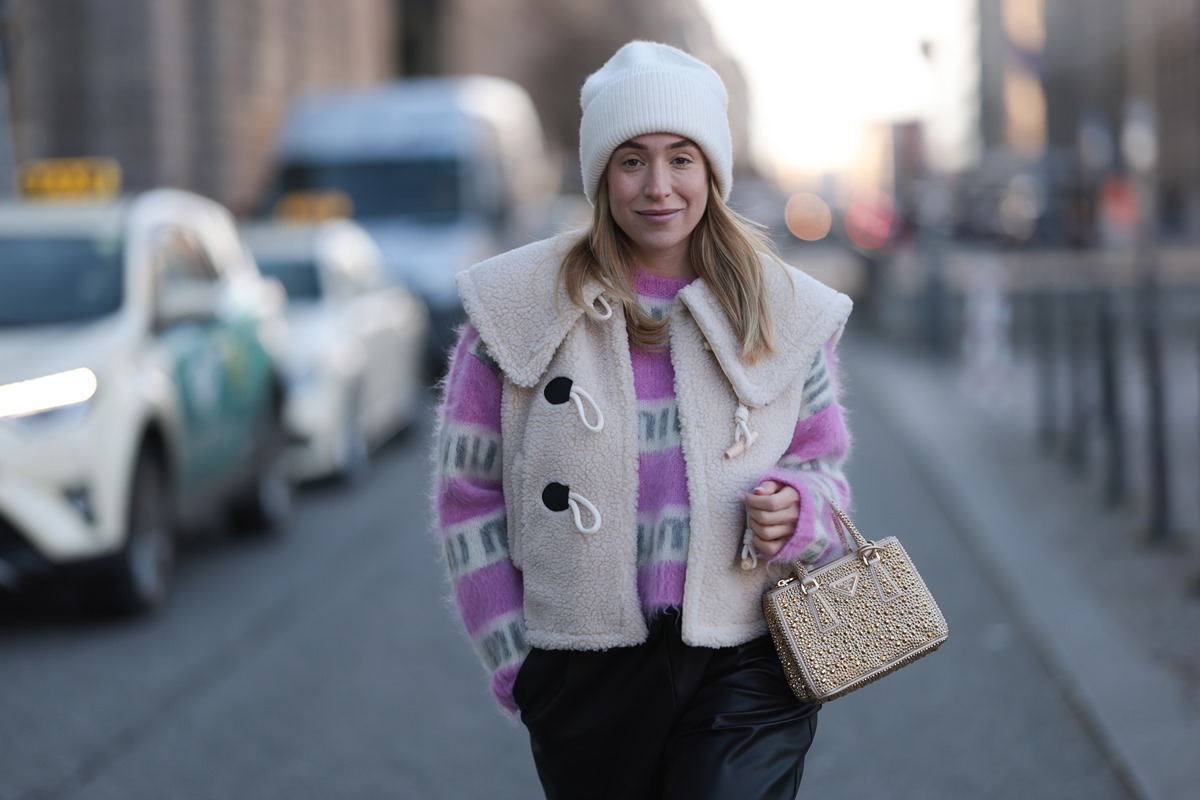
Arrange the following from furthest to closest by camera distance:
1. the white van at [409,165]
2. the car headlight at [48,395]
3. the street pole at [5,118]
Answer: the white van at [409,165]
the street pole at [5,118]
the car headlight at [48,395]

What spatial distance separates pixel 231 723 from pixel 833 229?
99.4ft

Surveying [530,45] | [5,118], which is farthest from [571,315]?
[530,45]

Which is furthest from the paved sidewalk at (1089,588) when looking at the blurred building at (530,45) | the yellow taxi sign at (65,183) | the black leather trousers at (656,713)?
the blurred building at (530,45)

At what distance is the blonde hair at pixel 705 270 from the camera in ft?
9.22

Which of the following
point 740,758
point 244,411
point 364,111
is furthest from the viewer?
point 364,111

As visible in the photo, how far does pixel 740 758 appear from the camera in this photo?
273 centimetres

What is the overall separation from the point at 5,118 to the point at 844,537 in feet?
32.3

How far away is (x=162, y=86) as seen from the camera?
23703 millimetres

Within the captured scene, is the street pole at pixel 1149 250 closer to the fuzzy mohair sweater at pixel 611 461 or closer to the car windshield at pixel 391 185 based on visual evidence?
the fuzzy mohair sweater at pixel 611 461

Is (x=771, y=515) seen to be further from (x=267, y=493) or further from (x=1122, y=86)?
(x=1122, y=86)

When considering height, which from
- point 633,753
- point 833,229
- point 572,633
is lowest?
point 833,229

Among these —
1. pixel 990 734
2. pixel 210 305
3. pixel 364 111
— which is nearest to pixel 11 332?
pixel 210 305

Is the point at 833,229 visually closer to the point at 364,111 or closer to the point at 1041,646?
the point at 364,111

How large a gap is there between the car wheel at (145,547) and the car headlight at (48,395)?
0.49 meters
